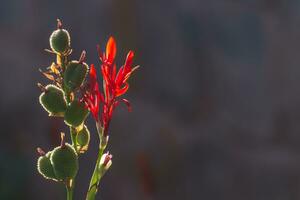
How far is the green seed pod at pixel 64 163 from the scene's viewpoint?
1.12 m

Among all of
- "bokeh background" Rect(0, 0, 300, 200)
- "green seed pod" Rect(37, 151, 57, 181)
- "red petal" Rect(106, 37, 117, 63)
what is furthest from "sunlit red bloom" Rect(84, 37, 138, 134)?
"bokeh background" Rect(0, 0, 300, 200)

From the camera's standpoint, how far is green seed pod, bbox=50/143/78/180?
112 cm

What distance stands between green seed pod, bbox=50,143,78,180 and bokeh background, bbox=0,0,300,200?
5.34m

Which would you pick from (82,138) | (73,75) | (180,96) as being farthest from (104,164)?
(180,96)

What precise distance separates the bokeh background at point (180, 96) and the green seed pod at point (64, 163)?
534 cm

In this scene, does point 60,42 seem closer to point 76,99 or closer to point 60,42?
point 60,42

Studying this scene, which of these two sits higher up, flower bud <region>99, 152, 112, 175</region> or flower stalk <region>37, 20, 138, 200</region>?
flower stalk <region>37, 20, 138, 200</region>

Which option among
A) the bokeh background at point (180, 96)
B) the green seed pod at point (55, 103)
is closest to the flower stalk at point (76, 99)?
the green seed pod at point (55, 103)

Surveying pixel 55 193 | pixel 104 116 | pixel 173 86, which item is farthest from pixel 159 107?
pixel 104 116

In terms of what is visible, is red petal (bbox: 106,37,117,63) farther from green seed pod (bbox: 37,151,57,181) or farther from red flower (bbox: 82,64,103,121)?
green seed pod (bbox: 37,151,57,181)

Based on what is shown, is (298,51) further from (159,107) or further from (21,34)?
(21,34)

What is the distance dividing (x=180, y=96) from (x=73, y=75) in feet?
19.4

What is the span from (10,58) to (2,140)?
0.83 meters

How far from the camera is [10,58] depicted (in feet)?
22.1
